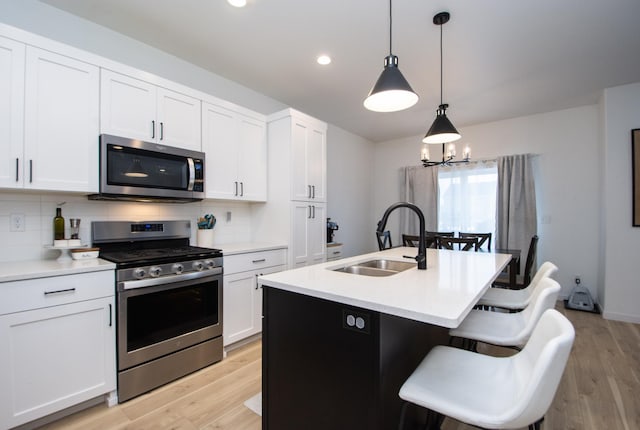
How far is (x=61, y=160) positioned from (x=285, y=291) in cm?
174

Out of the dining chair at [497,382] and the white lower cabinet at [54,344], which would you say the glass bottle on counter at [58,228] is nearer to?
the white lower cabinet at [54,344]

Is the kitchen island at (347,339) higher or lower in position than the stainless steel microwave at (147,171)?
lower

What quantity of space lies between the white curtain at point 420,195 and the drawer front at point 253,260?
2990 millimetres

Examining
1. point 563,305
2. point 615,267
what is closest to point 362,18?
point 615,267

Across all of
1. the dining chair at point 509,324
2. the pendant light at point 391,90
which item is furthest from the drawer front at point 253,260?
the dining chair at point 509,324

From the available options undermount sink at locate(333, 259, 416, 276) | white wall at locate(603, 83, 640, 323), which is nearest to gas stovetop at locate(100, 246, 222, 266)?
undermount sink at locate(333, 259, 416, 276)

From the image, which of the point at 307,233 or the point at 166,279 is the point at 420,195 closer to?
the point at 307,233

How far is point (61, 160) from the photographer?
75.4 inches

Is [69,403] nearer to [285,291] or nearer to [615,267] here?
[285,291]

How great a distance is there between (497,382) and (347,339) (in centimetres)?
56

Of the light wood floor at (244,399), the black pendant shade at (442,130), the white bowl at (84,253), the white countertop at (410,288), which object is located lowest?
the light wood floor at (244,399)

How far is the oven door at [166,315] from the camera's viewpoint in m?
1.92

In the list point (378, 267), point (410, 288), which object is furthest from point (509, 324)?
point (378, 267)

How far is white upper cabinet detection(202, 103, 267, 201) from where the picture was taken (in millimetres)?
2752
